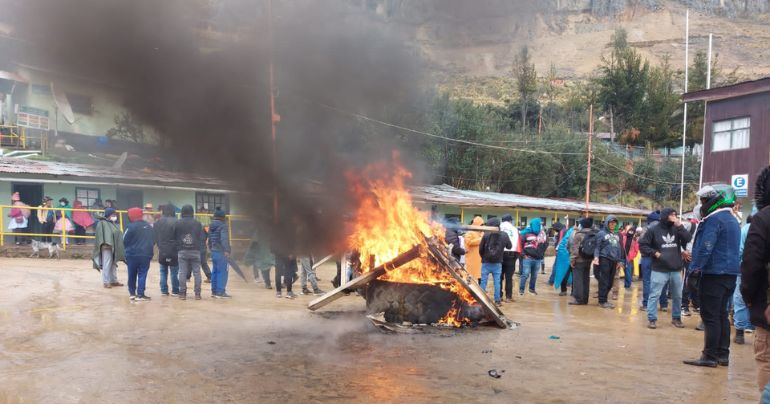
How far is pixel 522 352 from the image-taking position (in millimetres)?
6125

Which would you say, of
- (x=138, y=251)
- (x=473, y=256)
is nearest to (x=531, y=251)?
(x=473, y=256)

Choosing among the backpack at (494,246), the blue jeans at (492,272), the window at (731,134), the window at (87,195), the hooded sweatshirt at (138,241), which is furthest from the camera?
the window at (731,134)

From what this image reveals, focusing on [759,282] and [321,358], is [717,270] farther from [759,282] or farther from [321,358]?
[321,358]

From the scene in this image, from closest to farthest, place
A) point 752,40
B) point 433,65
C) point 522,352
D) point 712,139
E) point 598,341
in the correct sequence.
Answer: point 522,352 < point 598,341 < point 433,65 < point 712,139 < point 752,40

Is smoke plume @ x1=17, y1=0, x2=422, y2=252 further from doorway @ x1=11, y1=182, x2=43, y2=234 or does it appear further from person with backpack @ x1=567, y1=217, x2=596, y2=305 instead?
doorway @ x1=11, y1=182, x2=43, y2=234

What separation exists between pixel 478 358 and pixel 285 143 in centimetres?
453

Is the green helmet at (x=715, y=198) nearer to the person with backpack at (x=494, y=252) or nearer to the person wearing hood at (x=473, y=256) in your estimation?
the person with backpack at (x=494, y=252)

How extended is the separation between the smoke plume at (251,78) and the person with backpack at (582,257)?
14.3 ft

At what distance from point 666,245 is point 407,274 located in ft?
13.0

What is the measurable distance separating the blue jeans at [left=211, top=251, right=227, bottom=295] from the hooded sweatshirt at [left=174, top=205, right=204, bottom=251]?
66 centimetres

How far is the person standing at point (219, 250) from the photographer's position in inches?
390

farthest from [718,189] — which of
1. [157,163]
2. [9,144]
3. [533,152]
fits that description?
[533,152]

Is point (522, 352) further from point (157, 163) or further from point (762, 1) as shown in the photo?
point (762, 1)

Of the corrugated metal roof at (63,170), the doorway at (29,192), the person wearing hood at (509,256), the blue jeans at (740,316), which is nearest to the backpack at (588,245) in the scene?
the person wearing hood at (509,256)
